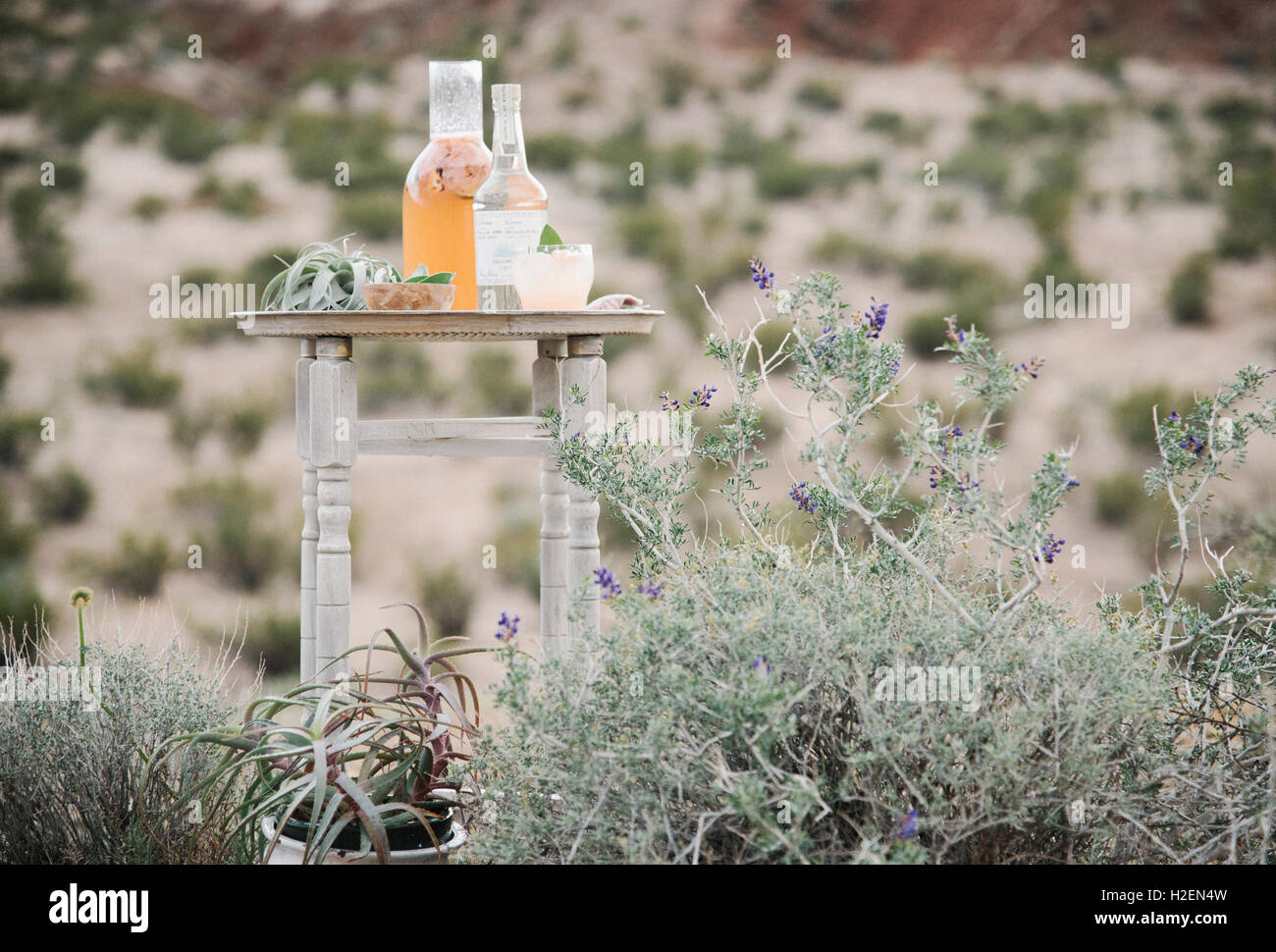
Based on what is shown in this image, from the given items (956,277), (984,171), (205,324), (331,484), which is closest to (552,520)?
(331,484)

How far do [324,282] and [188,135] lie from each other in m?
6.63

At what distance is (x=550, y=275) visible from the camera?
6.48ft

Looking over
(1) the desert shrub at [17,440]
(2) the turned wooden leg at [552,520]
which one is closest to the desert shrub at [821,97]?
(1) the desert shrub at [17,440]

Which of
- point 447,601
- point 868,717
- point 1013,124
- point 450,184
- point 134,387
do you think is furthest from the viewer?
point 1013,124

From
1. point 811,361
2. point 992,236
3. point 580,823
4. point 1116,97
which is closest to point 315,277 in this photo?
point 811,361

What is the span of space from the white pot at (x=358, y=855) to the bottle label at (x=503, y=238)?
0.85 m

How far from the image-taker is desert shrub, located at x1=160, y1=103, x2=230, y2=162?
7.81 m

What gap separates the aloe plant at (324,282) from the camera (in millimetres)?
1995

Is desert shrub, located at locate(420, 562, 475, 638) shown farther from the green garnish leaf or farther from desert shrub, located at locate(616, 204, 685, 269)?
desert shrub, located at locate(616, 204, 685, 269)

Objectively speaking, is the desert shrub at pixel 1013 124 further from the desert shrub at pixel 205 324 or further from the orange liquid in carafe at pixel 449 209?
the orange liquid in carafe at pixel 449 209

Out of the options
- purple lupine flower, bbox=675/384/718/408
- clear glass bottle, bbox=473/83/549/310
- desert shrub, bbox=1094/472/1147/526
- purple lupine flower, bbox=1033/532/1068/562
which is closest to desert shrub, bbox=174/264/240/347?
desert shrub, bbox=1094/472/1147/526

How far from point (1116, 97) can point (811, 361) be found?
8.05 m

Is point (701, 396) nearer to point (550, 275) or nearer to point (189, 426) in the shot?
point (550, 275)

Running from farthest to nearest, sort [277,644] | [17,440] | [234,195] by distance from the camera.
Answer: [234,195]
[17,440]
[277,644]
